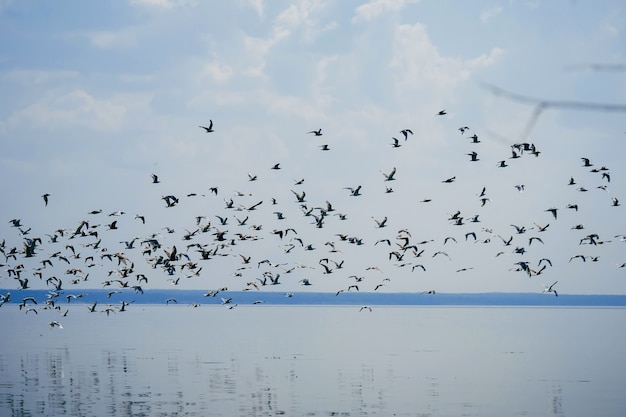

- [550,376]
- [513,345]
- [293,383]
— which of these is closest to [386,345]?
[513,345]

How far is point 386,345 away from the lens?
98812 mm

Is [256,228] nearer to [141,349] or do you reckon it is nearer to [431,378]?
[431,378]

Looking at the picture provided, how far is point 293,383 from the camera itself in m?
60.0

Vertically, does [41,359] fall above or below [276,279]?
below

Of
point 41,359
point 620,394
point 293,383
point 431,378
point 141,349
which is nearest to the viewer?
point 620,394

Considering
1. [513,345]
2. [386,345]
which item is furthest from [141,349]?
[513,345]

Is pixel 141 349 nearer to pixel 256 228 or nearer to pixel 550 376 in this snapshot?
pixel 256 228

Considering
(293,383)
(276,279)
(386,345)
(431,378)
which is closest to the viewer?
(293,383)

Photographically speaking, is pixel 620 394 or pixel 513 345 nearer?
pixel 620 394

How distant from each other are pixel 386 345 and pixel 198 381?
41458mm

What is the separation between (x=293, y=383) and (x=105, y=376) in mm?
14116

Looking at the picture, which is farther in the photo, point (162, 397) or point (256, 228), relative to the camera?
point (256, 228)

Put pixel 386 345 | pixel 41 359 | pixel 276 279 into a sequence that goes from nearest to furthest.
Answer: pixel 276 279 < pixel 41 359 < pixel 386 345

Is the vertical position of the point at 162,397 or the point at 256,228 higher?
the point at 256,228
